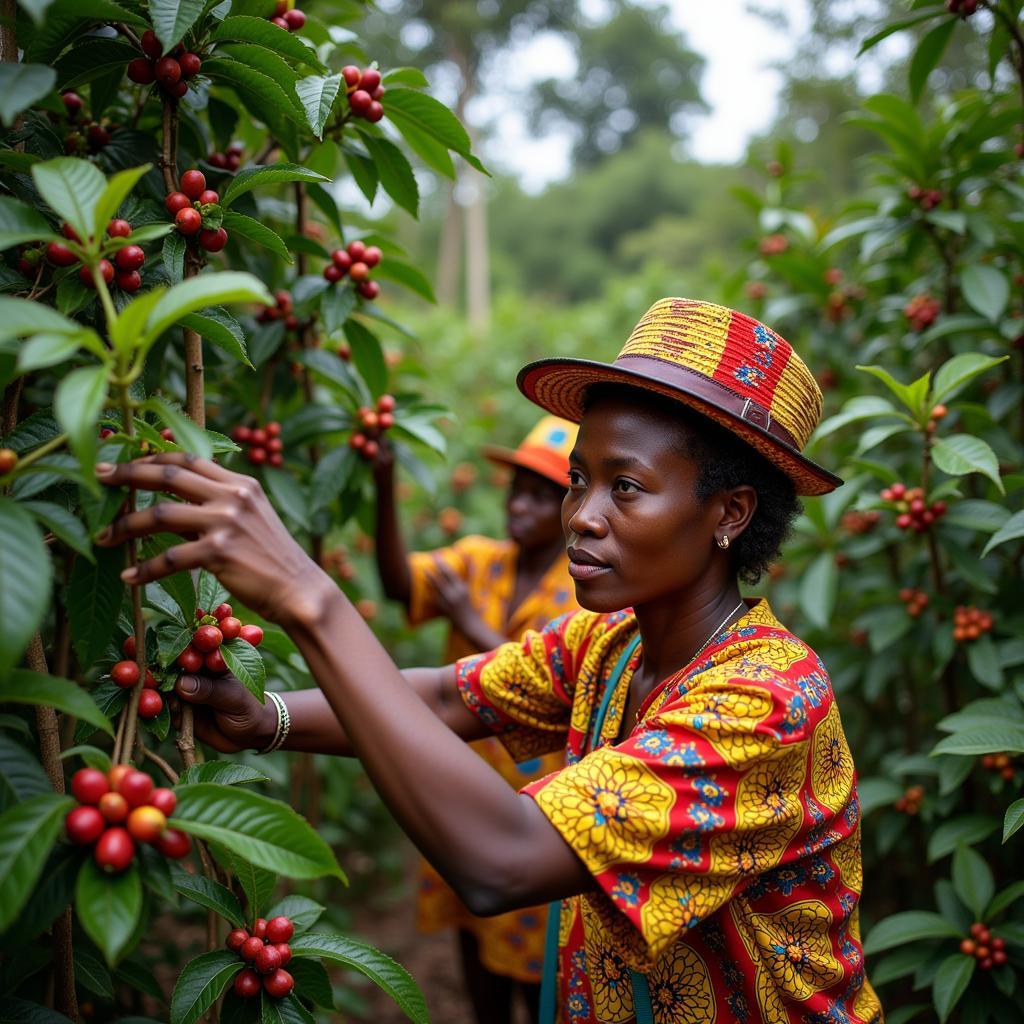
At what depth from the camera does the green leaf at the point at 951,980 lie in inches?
76.2

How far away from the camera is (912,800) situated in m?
2.49

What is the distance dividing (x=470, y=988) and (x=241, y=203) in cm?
279

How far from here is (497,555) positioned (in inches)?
138

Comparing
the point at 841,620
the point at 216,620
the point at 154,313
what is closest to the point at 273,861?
the point at 216,620

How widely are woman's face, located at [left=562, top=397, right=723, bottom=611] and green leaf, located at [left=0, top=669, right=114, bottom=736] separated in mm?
790

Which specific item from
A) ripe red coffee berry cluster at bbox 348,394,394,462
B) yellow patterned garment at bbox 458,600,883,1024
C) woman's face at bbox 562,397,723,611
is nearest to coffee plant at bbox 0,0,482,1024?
ripe red coffee berry cluster at bbox 348,394,394,462

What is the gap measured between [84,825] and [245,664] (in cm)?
39

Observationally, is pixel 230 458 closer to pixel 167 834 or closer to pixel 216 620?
pixel 216 620

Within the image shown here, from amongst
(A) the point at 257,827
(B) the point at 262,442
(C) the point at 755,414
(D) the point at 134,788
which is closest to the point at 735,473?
(C) the point at 755,414

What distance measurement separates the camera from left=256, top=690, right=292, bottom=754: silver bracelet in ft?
5.46

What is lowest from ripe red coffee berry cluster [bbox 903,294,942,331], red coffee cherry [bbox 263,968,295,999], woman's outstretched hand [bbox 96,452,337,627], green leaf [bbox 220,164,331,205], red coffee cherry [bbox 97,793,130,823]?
red coffee cherry [bbox 263,968,295,999]

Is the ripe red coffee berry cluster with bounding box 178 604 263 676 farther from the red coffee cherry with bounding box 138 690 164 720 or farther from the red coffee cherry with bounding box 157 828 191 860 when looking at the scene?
the red coffee cherry with bounding box 157 828 191 860

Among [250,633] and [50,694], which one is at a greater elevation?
[250,633]

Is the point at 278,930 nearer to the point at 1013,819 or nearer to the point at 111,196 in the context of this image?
the point at 111,196
